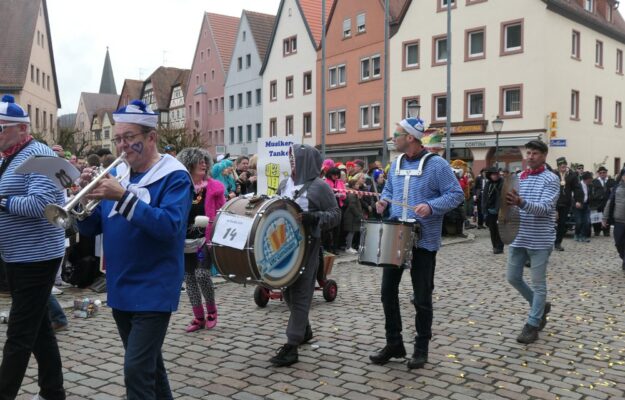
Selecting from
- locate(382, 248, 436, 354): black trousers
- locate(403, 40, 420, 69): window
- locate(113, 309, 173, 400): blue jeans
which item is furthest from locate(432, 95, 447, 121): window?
locate(113, 309, 173, 400): blue jeans

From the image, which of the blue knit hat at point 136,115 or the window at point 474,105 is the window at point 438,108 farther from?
the blue knit hat at point 136,115

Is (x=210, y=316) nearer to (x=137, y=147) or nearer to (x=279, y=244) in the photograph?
(x=279, y=244)

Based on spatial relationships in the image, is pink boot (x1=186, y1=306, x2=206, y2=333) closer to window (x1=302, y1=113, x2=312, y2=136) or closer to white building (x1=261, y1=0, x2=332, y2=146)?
white building (x1=261, y1=0, x2=332, y2=146)

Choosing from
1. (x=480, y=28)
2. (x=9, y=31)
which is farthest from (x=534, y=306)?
(x=9, y=31)

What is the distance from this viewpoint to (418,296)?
5730 millimetres

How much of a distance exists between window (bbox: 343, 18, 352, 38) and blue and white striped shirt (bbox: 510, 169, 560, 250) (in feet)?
123

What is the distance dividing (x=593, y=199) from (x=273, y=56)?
117ft

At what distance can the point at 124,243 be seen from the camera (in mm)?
3486

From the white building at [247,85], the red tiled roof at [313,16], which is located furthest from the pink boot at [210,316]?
the white building at [247,85]

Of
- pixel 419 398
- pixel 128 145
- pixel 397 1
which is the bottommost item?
pixel 419 398

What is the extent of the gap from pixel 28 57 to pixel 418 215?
5631 cm

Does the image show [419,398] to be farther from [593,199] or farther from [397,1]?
[397,1]

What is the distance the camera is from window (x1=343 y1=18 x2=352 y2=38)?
43062mm

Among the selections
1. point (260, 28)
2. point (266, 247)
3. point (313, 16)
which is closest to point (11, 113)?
point (266, 247)
